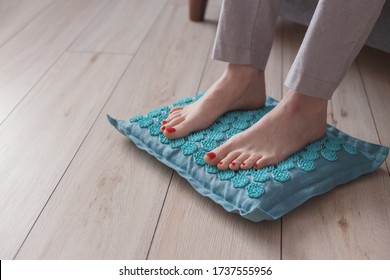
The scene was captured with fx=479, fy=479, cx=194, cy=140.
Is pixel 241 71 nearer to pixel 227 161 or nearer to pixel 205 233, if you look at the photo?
pixel 227 161

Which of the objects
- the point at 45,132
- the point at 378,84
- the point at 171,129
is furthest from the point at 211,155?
the point at 378,84

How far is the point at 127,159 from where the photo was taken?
0.96m

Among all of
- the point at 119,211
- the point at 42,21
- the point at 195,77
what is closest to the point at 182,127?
the point at 119,211

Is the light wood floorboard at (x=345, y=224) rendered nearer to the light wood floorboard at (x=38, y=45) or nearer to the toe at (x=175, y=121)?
the toe at (x=175, y=121)

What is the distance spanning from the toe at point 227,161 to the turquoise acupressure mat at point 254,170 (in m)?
0.01

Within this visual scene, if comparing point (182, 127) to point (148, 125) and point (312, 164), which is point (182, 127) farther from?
point (312, 164)

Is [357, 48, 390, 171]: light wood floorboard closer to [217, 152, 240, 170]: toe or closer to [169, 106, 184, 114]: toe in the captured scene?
[217, 152, 240, 170]: toe

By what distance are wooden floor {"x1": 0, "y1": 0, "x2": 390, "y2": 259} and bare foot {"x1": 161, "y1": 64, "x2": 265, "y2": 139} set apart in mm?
106

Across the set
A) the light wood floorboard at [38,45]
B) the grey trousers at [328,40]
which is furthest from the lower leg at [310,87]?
the light wood floorboard at [38,45]

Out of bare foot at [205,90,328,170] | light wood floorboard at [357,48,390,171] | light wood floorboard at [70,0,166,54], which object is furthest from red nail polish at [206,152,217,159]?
light wood floorboard at [70,0,166,54]

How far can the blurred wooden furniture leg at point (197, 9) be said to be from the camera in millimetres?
1638

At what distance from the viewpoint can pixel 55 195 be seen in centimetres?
87
